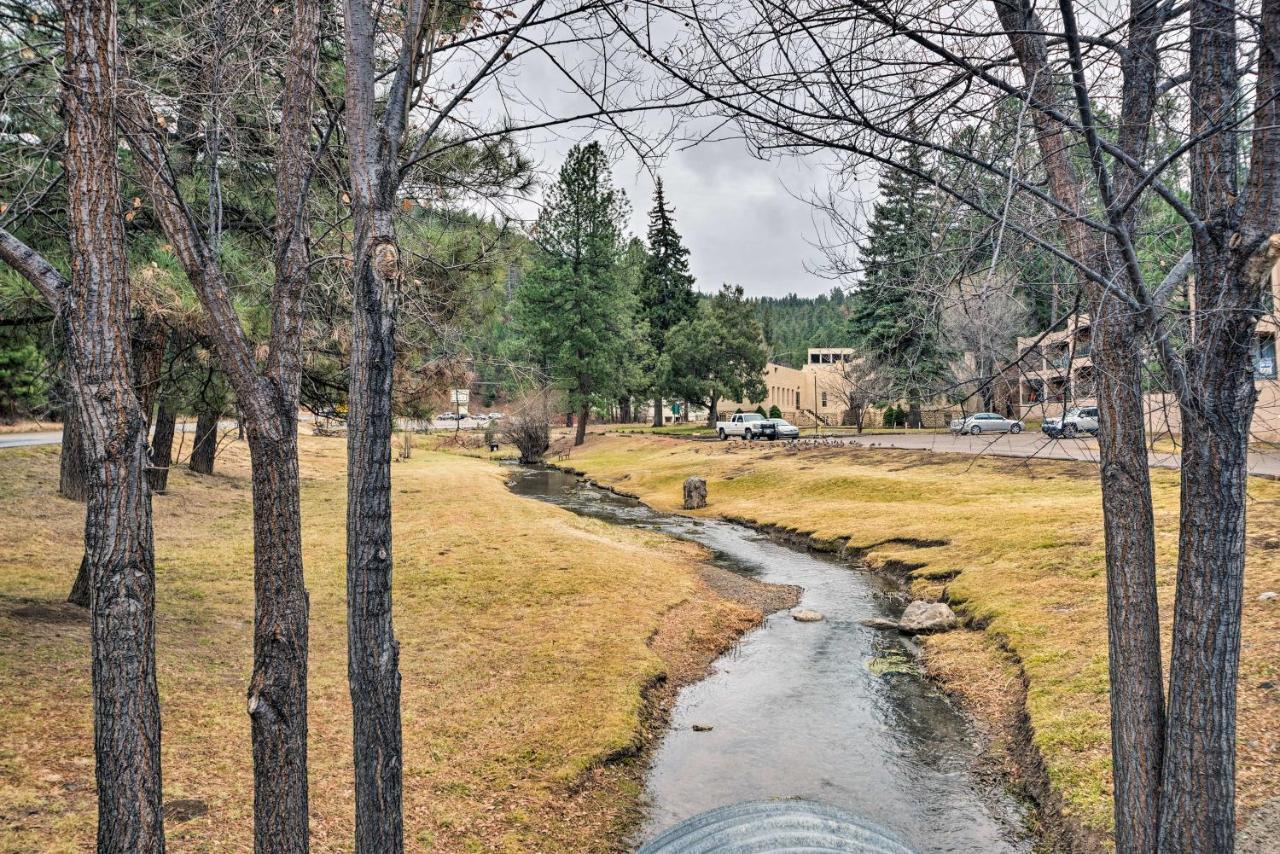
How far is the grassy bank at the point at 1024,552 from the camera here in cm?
647

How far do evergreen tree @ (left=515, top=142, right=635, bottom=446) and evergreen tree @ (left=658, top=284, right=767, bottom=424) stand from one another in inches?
282

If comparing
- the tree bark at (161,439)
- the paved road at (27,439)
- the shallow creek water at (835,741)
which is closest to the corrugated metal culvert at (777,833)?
the shallow creek water at (835,741)

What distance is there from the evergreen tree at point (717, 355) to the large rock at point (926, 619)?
1569 inches

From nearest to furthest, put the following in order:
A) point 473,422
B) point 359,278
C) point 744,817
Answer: point 744,817 < point 359,278 < point 473,422

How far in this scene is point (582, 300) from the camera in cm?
4347

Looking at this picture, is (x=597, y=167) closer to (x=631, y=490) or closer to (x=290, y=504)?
(x=631, y=490)

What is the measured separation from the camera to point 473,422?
2151 inches

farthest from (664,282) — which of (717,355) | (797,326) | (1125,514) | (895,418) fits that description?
(1125,514)

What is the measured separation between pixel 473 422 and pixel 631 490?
1130 inches

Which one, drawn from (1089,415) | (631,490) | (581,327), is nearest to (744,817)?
(1089,415)

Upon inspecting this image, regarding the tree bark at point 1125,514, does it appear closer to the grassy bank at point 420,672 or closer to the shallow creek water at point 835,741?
the shallow creek water at point 835,741

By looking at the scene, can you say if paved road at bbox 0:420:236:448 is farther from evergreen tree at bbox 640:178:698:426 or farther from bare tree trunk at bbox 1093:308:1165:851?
evergreen tree at bbox 640:178:698:426

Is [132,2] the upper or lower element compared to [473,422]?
upper

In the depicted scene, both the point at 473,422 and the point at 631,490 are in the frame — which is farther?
the point at 473,422
